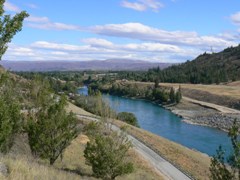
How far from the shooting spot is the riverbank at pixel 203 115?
300ft

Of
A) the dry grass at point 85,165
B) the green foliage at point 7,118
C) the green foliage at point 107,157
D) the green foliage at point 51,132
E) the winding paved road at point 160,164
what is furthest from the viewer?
the winding paved road at point 160,164

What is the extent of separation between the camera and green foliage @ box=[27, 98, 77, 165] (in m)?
23.4

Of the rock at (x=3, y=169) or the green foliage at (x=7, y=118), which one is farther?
the green foliage at (x=7, y=118)

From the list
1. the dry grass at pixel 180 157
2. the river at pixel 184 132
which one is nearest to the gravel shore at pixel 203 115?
the river at pixel 184 132

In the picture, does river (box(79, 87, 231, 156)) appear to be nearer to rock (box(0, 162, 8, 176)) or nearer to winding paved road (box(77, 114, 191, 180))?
winding paved road (box(77, 114, 191, 180))

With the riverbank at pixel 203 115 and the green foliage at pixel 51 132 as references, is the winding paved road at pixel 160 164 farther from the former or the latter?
the riverbank at pixel 203 115

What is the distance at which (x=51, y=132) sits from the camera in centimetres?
2381

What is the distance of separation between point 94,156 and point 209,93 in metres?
114

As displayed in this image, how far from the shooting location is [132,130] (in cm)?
5319

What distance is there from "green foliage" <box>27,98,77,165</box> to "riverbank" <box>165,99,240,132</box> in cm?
6453

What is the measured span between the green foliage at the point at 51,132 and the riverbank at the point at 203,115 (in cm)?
6453

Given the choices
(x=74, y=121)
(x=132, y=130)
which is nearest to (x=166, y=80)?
(x=132, y=130)

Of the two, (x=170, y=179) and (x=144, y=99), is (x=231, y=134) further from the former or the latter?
(x=144, y=99)

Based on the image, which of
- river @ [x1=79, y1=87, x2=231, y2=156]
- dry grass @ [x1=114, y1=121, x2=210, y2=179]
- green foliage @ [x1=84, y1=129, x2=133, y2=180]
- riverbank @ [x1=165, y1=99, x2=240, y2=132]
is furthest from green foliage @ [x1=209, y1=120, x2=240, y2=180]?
riverbank @ [x1=165, y1=99, x2=240, y2=132]
